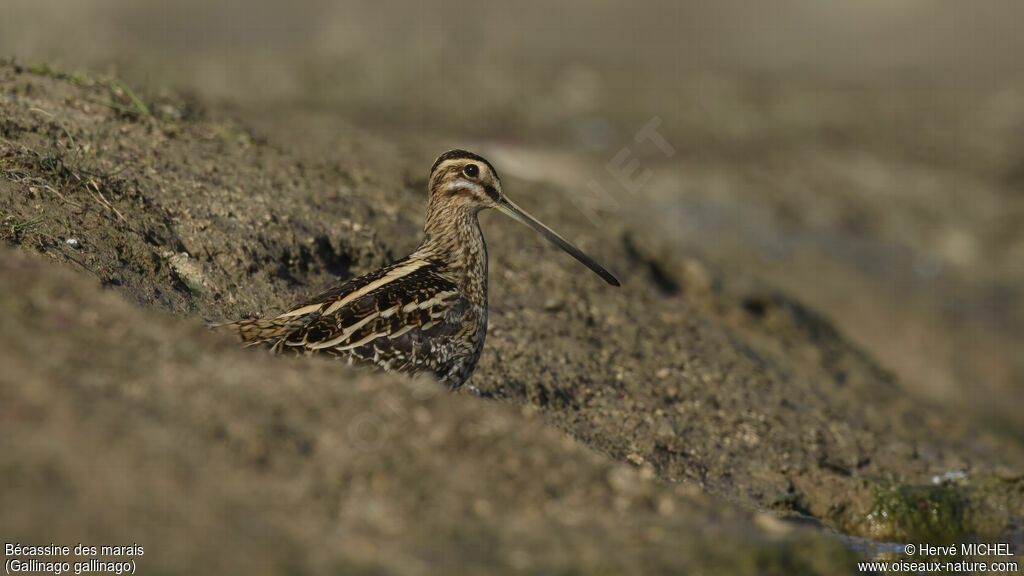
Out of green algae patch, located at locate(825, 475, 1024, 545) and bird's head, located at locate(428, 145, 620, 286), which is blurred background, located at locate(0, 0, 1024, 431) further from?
green algae patch, located at locate(825, 475, 1024, 545)

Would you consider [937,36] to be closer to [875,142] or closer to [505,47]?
[875,142]

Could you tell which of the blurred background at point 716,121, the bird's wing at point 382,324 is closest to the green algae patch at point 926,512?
the bird's wing at point 382,324

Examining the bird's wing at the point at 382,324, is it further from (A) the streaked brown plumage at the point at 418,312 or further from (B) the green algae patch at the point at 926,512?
(B) the green algae patch at the point at 926,512

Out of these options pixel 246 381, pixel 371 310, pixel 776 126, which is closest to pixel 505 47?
pixel 776 126

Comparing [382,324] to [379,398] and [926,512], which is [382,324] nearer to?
[379,398]

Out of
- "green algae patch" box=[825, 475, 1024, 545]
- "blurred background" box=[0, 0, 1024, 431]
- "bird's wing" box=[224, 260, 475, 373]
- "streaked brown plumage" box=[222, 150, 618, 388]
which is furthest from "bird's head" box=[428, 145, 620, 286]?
"blurred background" box=[0, 0, 1024, 431]

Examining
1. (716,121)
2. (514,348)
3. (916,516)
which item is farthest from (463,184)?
(716,121)
